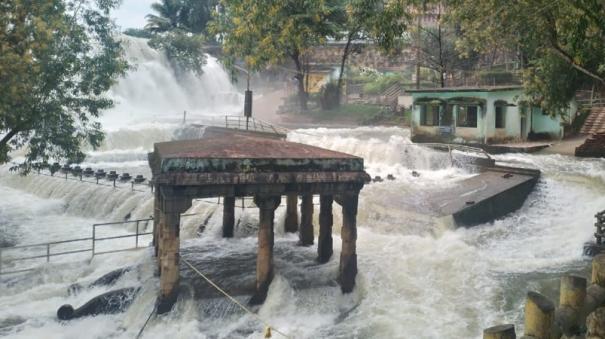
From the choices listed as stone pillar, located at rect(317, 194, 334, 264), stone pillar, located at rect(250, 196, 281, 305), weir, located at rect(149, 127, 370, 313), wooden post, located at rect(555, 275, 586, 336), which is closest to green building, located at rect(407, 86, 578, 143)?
stone pillar, located at rect(317, 194, 334, 264)

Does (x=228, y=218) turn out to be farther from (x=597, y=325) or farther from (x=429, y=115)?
(x=429, y=115)

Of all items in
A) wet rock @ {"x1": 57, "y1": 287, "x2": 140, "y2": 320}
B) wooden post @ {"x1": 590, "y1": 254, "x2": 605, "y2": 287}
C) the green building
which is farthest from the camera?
the green building

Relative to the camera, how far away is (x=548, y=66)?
50.7 ft

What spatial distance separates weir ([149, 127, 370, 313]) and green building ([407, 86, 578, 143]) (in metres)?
16.2

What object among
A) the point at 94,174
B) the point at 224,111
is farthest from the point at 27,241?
the point at 224,111

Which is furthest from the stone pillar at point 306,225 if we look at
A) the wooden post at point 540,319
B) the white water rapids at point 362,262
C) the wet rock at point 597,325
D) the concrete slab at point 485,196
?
the wet rock at point 597,325

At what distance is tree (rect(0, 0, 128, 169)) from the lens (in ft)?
48.5

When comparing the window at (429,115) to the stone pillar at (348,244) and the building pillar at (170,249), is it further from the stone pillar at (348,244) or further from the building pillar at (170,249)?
the building pillar at (170,249)

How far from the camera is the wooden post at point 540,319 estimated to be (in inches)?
260

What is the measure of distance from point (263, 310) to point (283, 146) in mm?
3924

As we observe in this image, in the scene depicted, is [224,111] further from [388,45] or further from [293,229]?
[388,45]

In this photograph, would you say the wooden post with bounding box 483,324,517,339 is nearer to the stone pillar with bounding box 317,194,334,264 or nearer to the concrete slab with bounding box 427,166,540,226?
the stone pillar with bounding box 317,194,334,264

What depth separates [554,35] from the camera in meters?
13.6

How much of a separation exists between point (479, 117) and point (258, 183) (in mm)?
18499
